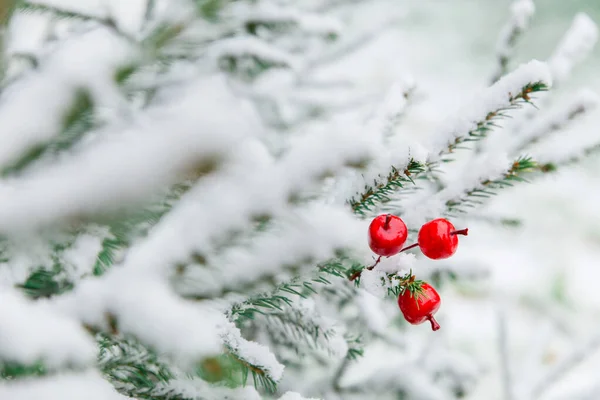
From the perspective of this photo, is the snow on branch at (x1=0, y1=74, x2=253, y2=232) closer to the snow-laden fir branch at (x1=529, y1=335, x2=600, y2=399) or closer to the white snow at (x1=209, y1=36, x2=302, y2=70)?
the white snow at (x1=209, y1=36, x2=302, y2=70)

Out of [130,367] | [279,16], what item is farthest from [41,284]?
[279,16]

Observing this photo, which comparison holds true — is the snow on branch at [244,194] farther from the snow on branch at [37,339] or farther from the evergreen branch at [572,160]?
the evergreen branch at [572,160]

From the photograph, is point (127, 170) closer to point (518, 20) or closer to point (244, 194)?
point (244, 194)

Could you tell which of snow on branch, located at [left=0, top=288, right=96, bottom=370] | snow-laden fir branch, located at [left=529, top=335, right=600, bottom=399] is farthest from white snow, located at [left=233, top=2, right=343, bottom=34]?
snow-laden fir branch, located at [left=529, top=335, right=600, bottom=399]

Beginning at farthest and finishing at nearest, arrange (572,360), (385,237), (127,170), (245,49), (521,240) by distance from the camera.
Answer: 1. (521,240)
2. (572,360)
3. (245,49)
4. (385,237)
5. (127,170)

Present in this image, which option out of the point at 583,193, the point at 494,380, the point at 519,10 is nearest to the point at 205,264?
the point at 519,10

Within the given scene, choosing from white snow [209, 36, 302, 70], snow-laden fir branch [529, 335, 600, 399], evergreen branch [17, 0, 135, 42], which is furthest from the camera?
snow-laden fir branch [529, 335, 600, 399]
